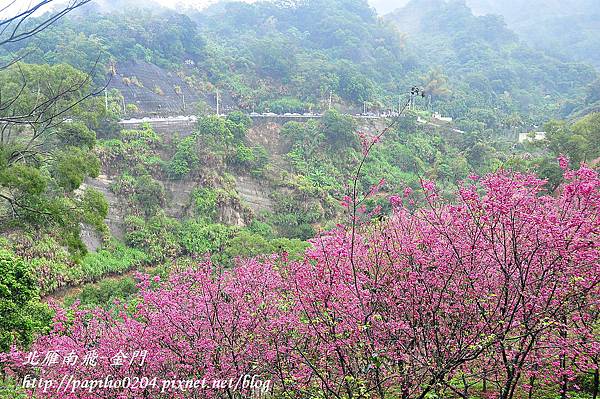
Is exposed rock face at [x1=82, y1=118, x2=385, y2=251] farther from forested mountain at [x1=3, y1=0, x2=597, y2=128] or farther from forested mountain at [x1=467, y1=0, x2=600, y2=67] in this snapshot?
forested mountain at [x1=467, y1=0, x2=600, y2=67]

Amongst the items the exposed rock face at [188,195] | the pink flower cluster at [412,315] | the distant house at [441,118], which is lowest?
the distant house at [441,118]

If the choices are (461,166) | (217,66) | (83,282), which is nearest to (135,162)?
(83,282)

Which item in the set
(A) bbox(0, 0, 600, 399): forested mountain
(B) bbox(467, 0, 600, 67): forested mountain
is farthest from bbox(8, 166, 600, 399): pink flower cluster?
(B) bbox(467, 0, 600, 67): forested mountain

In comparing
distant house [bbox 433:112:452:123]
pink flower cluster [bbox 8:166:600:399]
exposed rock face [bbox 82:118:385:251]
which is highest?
pink flower cluster [bbox 8:166:600:399]

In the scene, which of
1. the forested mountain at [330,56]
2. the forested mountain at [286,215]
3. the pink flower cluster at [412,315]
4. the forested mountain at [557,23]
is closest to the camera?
the pink flower cluster at [412,315]

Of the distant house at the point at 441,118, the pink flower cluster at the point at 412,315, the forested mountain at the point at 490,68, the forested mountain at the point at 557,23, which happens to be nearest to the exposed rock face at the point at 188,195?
the pink flower cluster at the point at 412,315

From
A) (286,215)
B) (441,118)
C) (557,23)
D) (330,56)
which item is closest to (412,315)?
(286,215)

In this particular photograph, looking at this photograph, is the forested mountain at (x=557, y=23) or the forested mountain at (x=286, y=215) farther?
the forested mountain at (x=557, y=23)

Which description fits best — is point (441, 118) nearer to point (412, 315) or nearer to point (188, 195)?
point (188, 195)

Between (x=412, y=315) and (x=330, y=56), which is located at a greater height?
(x=412, y=315)

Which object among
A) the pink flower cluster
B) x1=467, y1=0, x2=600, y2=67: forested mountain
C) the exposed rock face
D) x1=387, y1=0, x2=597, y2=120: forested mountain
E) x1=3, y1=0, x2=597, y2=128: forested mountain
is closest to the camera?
the pink flower cluster

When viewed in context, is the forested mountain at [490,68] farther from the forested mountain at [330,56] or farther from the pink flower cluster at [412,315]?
the pink flower cluster at [412,315]

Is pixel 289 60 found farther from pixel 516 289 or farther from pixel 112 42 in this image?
pixel 516 289

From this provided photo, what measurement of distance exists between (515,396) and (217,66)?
95.3 ft
